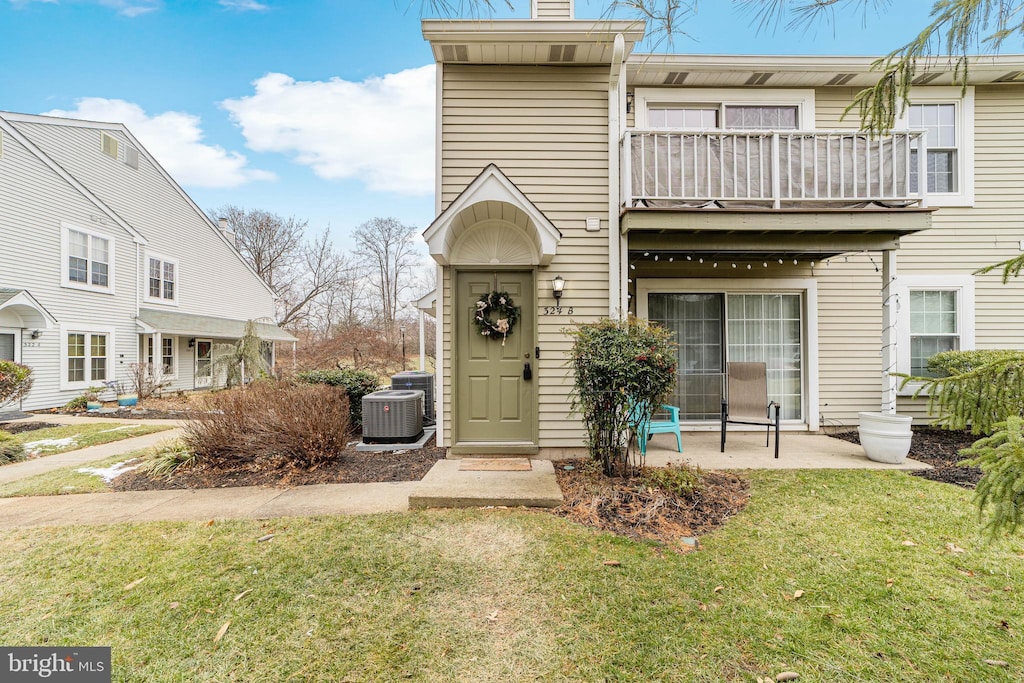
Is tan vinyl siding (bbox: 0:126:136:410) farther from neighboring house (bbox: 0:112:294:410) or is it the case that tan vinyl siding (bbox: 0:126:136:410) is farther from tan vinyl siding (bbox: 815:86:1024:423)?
tan vinyl siding (bbox: 815:86:1024:423)

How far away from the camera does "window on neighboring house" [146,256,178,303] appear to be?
1368cm

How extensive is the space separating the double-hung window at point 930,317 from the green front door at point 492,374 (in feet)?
19.6

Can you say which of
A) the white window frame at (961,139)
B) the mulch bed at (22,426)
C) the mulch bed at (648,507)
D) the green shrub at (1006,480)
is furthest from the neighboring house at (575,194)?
the mulch bed at (22,426)

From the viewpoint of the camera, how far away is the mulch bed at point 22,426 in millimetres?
8152

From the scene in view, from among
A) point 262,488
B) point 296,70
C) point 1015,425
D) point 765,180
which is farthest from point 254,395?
point 296,70

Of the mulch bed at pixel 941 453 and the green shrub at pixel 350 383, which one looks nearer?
the mulch bed at pixel 941 453

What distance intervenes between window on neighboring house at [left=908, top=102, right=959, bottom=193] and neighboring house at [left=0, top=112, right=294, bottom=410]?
58.7ft

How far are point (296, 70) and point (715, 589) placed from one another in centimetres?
1667

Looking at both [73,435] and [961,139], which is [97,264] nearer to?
[73,435]

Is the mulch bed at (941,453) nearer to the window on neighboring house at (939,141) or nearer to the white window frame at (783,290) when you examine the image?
the white window frame at (783,290)

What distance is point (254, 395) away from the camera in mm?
5363

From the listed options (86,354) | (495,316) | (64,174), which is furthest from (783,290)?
(64,174)

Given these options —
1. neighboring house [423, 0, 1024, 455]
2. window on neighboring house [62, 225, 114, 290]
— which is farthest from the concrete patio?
window on neighboring house [62, 225, 114, 290]

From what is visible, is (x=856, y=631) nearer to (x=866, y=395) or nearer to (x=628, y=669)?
(x=628, y=669)
